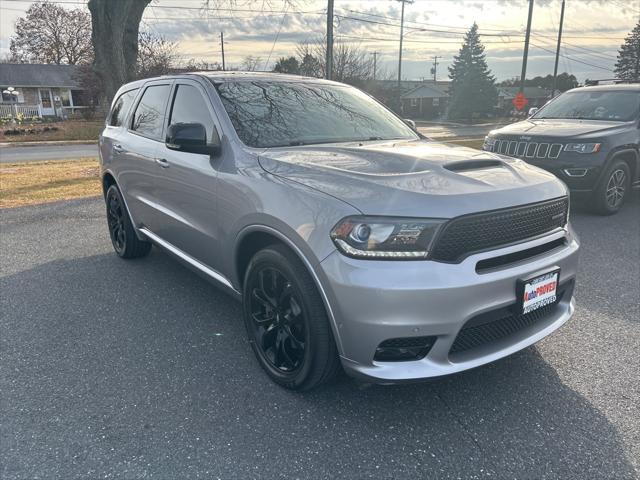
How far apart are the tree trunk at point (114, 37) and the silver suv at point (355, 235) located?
11182 millimetres

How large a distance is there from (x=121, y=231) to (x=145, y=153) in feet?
4.40

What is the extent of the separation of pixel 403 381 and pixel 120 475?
139cm

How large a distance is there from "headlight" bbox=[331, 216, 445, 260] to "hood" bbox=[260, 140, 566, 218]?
4 centimetres

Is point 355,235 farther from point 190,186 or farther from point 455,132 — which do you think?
point 455,132

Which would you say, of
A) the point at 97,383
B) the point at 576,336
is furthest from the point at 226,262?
the point at 576,336

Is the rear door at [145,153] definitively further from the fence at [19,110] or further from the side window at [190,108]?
the fence at [19,110]

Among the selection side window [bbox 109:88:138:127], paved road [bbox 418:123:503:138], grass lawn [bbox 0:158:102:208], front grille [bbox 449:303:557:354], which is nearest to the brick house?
paved road [bbox 418:123:503:138]

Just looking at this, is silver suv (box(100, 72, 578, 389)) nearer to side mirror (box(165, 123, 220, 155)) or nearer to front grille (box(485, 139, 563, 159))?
side mirror (box(165, 123, 220, 155))

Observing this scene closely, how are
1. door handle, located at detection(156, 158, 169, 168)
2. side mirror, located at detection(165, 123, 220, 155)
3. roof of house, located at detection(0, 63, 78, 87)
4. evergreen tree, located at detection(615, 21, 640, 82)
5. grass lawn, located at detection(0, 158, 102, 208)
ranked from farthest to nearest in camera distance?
evergreen tree, located at detection(615, 21, 640, 82) → roof of house, located at detection(0, 63, 78, 87) → grass lawn, located at detection(0, 158, 102, 208) → door handle, located at detection(156, 158, 169, 168) → side mirror, located at detection(165, 123, 220, 155)

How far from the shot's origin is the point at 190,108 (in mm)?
3795

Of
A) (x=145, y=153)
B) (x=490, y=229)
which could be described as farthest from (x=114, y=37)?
(x=490, y=229)

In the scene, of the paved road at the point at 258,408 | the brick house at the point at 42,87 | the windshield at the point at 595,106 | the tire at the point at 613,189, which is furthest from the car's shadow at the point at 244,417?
the brick house at the point at 42,87

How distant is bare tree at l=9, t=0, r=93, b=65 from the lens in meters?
52.3

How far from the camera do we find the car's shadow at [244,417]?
2.32m
